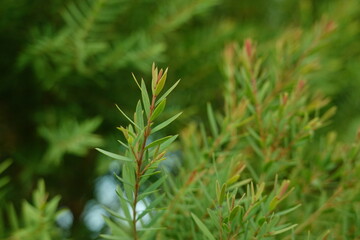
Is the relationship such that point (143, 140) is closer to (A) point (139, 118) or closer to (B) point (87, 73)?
(A) point (139, 118)

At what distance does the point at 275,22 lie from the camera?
74cm

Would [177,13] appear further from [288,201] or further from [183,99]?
[288,201]

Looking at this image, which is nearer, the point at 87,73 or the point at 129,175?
the point at 129,175

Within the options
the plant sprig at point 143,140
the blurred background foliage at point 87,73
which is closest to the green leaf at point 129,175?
the plant sprig at point 143,140

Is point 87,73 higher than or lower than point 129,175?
higher

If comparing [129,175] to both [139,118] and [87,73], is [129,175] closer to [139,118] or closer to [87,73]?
[139,118]

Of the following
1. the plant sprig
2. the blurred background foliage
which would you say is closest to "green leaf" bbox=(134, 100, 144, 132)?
the plant sprig

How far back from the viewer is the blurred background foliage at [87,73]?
18.0 inches

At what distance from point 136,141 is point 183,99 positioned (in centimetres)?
36

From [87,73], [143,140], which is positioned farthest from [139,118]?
[87,73]

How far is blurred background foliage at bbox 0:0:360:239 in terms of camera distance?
1.50ft

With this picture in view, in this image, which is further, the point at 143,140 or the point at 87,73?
the point at 87,73

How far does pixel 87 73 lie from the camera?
47 cm

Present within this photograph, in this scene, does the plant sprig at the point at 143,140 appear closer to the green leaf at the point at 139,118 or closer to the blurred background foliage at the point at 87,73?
the green leaf at the point at 139,118
